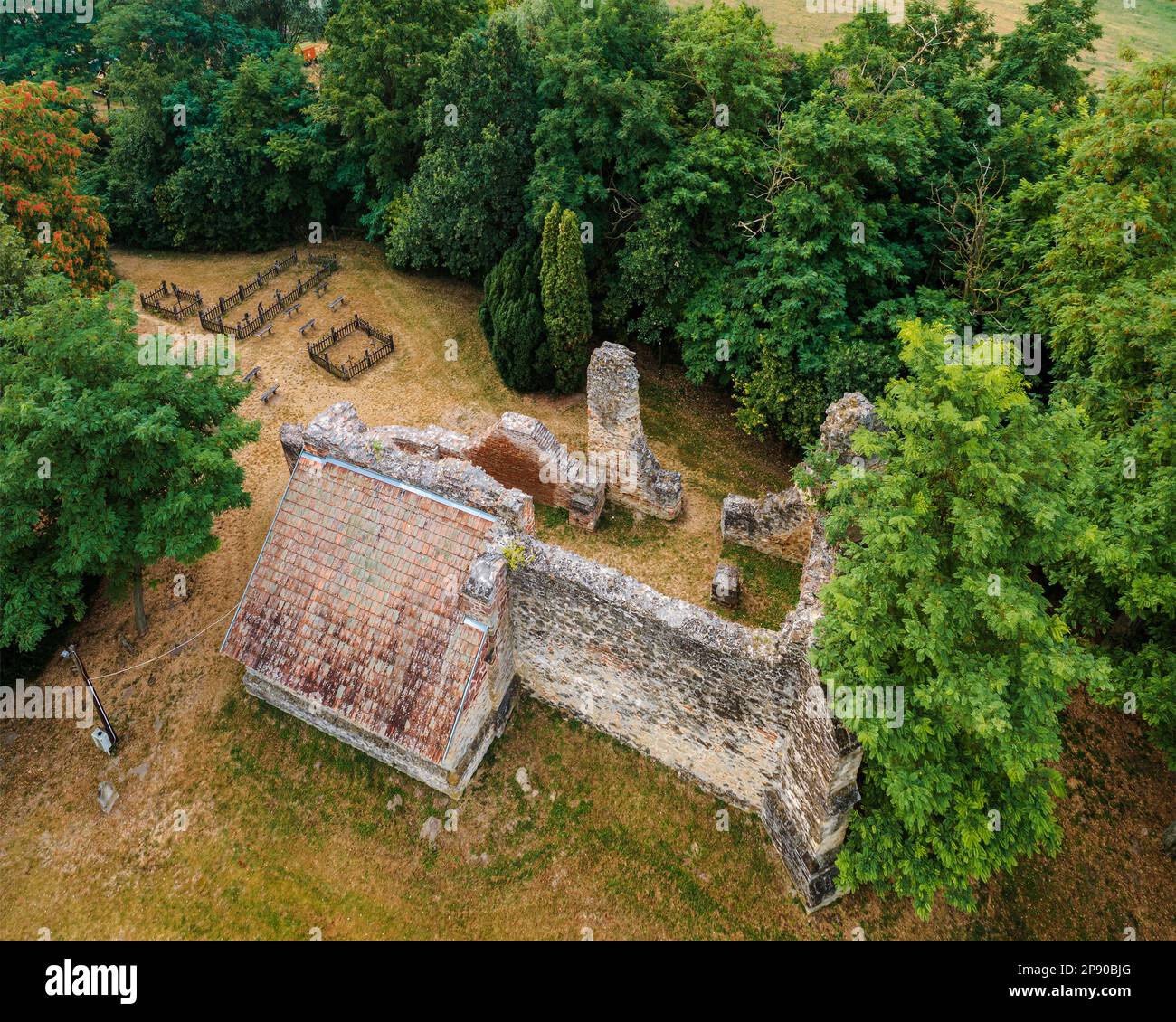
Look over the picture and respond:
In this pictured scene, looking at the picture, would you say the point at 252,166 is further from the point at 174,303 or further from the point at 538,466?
the point at 538,466

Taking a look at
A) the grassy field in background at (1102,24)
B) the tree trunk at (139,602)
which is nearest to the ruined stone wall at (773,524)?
the tree trunk at (139,602)

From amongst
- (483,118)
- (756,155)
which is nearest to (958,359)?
(756,155)

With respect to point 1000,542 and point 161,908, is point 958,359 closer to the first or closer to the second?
point 1000,542

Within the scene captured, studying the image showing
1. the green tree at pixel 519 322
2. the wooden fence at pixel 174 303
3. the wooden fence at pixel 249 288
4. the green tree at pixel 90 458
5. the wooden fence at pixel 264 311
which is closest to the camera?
the green tree at pixel 90 458

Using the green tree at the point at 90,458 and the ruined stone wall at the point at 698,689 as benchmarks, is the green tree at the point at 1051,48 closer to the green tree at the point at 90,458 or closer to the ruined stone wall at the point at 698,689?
the ruined stone wall at the point at 698,689

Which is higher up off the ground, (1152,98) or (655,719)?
(1152,98)

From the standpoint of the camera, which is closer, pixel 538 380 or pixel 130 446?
pixel 130 446
